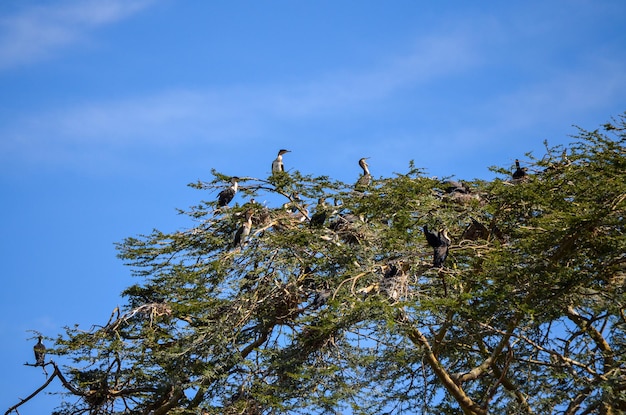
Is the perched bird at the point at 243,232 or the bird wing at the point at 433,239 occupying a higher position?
the perched bird at the point at 243,232

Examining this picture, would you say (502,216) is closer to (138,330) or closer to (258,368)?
(258,368)

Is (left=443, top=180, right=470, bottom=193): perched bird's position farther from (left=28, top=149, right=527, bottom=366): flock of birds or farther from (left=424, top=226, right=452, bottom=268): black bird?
(left=424, top=226, right=452, bottom=268): black bird

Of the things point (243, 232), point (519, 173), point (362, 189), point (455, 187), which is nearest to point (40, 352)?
point (243, 232)

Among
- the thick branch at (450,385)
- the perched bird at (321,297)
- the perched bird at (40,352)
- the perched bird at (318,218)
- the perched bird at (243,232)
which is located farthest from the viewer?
the perched bird at (318,218)

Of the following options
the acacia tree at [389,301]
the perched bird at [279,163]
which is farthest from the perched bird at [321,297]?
the perched bird at [279,163]

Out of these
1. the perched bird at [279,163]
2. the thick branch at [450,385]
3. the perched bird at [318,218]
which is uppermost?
the perched bird at [279,163]

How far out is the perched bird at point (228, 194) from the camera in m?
14.3

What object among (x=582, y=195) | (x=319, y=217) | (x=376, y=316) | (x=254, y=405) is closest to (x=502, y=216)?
(x=582, y=195)

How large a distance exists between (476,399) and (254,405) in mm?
2672

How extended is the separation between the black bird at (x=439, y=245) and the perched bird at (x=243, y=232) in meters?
2.34

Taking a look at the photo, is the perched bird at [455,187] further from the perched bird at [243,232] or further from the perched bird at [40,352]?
the perched bird at [40,352]

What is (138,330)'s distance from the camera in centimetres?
1336

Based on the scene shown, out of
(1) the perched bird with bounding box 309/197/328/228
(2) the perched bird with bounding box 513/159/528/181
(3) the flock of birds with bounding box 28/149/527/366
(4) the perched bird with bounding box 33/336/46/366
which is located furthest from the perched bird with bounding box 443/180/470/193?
(4) the perched bird with bounding box 33/336/46/366

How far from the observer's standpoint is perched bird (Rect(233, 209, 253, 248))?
13.5 m
